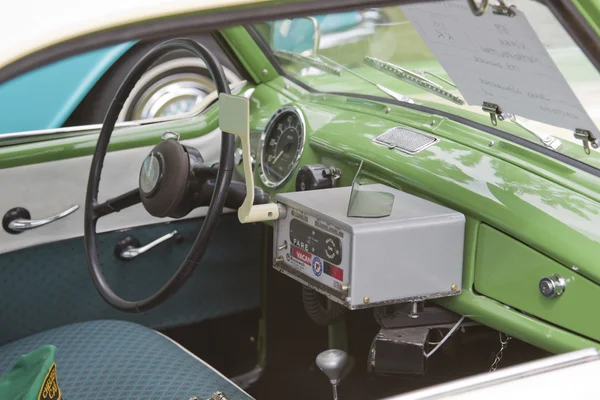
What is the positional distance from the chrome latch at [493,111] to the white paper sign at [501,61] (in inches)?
5.9

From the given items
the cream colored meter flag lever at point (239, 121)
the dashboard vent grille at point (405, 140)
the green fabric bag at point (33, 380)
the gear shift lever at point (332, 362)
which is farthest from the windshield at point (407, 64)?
the green fabric bag at point (33, 380)

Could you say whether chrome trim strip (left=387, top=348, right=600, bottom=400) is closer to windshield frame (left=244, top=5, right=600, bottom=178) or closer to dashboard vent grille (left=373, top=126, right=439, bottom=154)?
windshield frame (left=244, top=5, right=600, bottom=178)

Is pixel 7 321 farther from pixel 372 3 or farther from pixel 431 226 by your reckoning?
pixel 372 3

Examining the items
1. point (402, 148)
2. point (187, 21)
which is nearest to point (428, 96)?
point (402, 148)

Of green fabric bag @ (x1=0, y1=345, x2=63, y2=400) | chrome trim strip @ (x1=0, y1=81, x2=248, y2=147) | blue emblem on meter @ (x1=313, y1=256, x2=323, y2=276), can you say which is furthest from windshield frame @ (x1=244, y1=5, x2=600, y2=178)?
green fabric bag @ (x1=0, y1=345, x2=63, y2=400)

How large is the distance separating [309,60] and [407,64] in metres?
0.43

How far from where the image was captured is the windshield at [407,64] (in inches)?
50.0

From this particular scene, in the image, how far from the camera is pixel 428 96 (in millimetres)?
2039

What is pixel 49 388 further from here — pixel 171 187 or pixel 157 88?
pixel 157 88

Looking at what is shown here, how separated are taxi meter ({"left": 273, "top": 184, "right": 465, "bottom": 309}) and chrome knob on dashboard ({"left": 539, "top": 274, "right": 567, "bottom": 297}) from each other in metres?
0.20

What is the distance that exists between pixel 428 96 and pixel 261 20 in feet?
3.93

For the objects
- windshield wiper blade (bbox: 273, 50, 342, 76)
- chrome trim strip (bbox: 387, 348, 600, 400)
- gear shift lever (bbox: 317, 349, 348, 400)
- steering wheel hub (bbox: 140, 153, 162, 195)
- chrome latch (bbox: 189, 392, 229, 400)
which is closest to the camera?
chrome trim strip (bbox: 387, 348, 600, 400)

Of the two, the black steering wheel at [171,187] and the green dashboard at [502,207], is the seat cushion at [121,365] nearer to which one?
the black steering wheel at [171,187]

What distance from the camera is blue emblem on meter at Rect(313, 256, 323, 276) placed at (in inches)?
66.4
